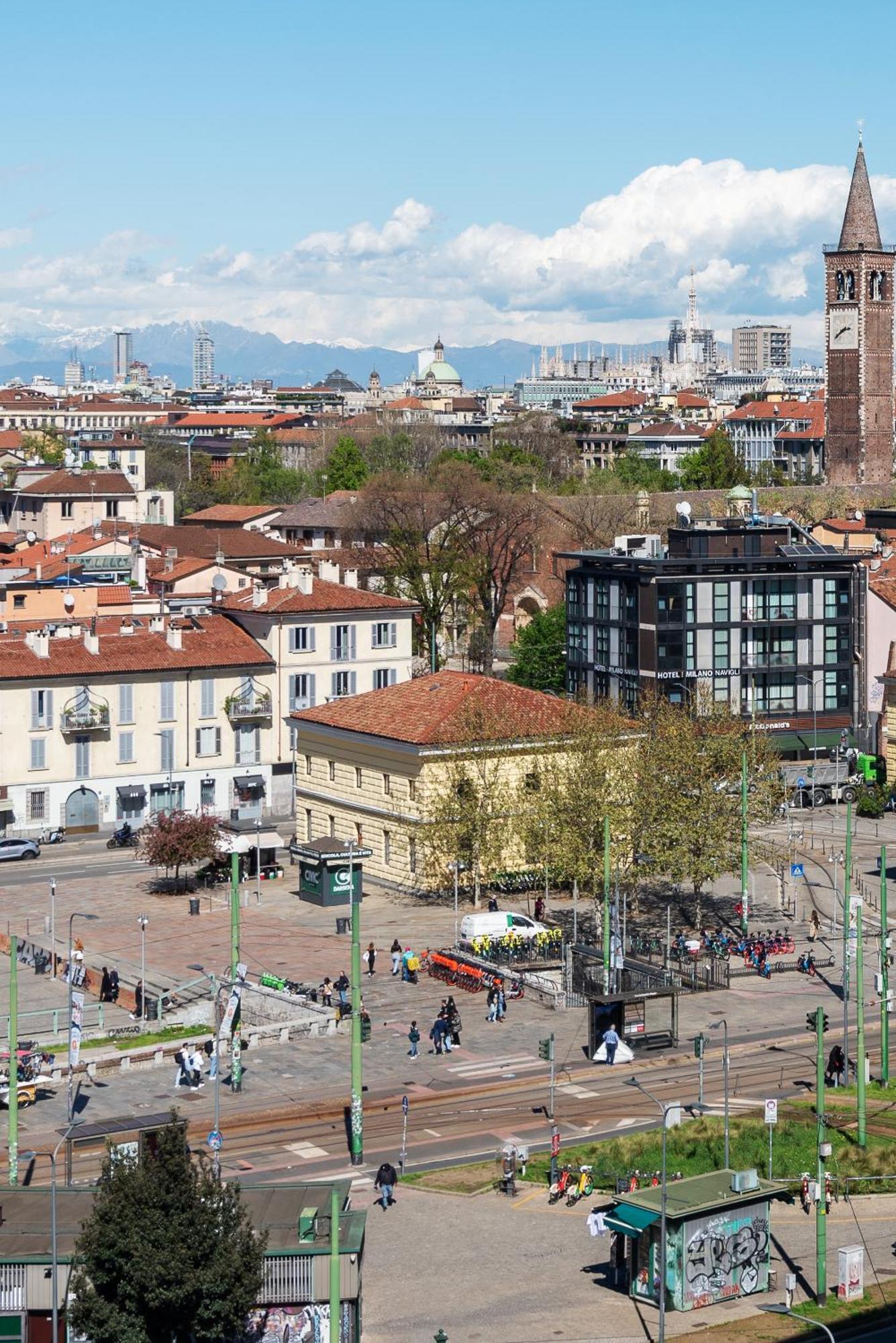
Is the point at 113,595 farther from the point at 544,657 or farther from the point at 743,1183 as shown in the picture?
the point at 743,1183

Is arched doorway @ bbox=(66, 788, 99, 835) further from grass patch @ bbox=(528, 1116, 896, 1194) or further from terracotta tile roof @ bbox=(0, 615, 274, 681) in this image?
grass patch @ bbox=(528, 1116, 896, 1194)

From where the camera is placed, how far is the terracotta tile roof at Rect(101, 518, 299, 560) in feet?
436

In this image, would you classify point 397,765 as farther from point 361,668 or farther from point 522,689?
point 361,668

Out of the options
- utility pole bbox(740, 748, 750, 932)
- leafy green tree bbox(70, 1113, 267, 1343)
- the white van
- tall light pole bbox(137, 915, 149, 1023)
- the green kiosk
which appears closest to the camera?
leafy green tree bbox(70, 1113, 267, 1343)

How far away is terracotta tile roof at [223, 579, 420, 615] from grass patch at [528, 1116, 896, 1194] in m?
48.9

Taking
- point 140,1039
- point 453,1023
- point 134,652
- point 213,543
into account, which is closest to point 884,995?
point 453,1023

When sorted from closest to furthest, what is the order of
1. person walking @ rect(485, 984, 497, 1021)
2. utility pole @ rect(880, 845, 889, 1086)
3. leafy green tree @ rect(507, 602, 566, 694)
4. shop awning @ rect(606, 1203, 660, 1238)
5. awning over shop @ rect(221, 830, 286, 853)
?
shop awning @ rect(606, 1203, 660, 1238), utility pole @ rect(880, 845, 889, 1086), person walking @ rect(485, 984, 497, 1021), awning over shop @ rect(221, 830, 286, 853), leafy green tree @ rect(507, 602, 566, 694)

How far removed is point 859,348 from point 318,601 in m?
99.1

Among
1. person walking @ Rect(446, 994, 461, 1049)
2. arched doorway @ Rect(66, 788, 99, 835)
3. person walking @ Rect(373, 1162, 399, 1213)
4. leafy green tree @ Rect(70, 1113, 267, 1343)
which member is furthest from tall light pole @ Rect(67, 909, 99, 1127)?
arched doorway @ Rect(66, 788, 99, 835)

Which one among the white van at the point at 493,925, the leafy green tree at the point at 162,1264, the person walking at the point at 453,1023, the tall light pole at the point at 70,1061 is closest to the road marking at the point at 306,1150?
the tall light pole at the point at 70,1061

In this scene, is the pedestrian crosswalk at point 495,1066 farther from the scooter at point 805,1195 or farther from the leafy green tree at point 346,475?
the leafy green tree at point 346,475

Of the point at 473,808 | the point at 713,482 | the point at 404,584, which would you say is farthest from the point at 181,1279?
the point at 713,482

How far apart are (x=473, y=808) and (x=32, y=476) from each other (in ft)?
379

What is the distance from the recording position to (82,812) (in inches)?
3445
